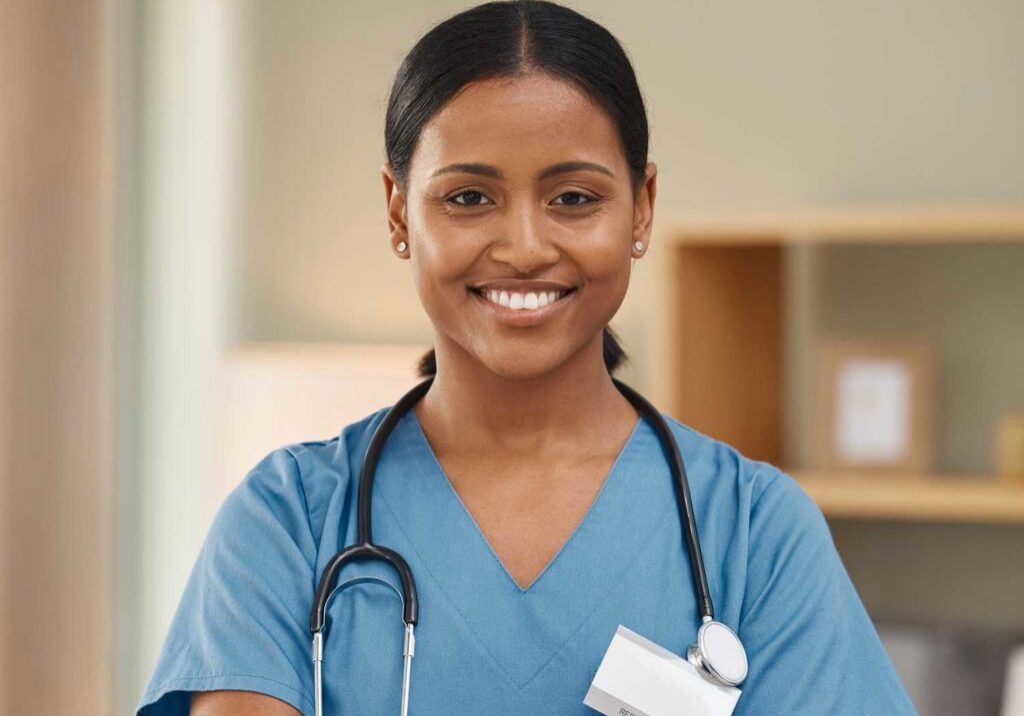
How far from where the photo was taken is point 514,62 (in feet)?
3.43

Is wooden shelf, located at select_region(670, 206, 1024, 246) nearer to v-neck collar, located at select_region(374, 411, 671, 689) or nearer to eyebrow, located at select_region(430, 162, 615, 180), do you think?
v-neck collar, located at select_region(374, 411, 671, 689)

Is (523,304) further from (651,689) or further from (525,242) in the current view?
(651,689)

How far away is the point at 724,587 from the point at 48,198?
1.52 meters

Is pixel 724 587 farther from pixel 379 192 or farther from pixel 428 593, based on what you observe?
pixel 379 192

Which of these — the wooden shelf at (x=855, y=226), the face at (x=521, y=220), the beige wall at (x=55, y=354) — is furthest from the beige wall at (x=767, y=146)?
the face at (x=521, y=220)

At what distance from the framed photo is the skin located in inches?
61.0

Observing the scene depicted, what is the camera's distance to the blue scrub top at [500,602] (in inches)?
40.9

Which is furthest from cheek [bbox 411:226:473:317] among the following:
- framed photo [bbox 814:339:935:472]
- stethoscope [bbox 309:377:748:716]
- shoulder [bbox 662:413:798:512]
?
framed photo [bbox 814:339:935:472]

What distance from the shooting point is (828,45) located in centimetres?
276

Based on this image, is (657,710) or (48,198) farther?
(48,198)

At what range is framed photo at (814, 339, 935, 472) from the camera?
2613mm

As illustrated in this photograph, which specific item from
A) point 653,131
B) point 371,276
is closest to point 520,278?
point 653,131

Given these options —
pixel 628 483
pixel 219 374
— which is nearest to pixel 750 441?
pixel 219 374

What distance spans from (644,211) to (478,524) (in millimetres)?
282
